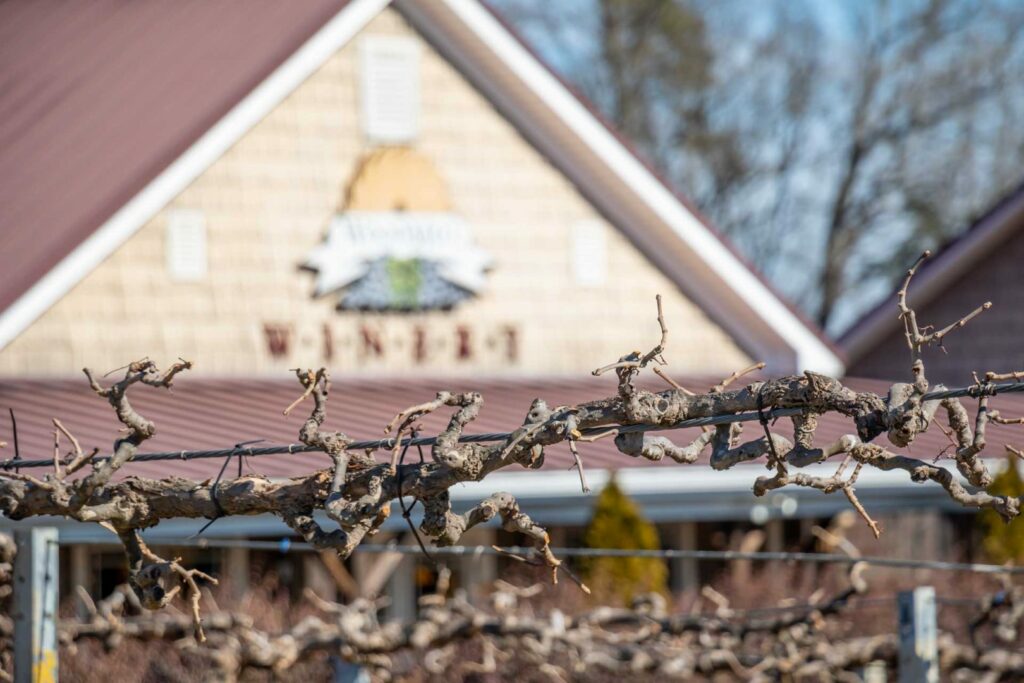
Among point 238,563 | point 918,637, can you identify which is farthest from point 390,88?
point 918,637

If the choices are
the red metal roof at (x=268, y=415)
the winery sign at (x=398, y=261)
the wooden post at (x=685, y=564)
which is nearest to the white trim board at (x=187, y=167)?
the red metal roof at (x=268, y=415)

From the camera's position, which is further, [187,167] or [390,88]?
[390,88]

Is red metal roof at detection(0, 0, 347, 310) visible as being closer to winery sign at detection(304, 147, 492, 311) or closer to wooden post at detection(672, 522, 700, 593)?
winery sign at detection(304, 147, 492, 311)

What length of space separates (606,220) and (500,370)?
6.01 ft

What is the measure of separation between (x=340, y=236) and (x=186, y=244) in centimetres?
143

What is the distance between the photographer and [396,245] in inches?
590

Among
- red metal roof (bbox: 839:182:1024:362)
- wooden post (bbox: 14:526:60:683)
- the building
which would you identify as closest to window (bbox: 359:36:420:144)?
the building

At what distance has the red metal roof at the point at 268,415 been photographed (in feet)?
39.8

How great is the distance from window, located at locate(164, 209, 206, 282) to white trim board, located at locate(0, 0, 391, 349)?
205 mm

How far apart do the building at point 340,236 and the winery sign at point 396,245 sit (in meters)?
0.02

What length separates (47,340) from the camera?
13.8 metres

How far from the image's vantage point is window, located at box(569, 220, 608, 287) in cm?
1567

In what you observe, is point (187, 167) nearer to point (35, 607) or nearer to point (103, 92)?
point (103, 92)

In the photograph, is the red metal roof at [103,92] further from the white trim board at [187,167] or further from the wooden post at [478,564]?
the wooden post at [478,564]
